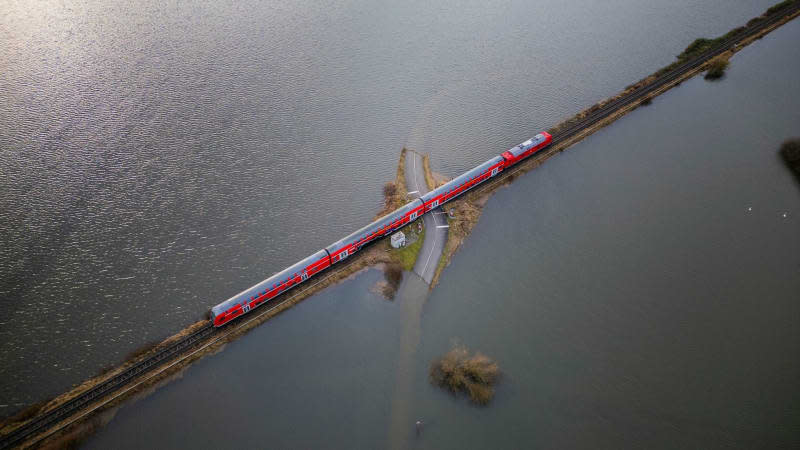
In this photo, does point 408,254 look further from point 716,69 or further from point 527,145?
point 716,69

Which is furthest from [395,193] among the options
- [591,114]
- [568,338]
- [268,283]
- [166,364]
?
[591,114]

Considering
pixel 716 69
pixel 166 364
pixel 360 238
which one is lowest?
pixel 166 364

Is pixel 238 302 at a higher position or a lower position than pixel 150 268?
lower

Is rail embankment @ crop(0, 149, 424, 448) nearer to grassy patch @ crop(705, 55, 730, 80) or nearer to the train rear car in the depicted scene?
the train rear car

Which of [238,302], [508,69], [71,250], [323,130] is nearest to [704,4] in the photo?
[508,69]

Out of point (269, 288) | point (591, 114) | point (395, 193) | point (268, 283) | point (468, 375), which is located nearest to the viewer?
point (468, 375)

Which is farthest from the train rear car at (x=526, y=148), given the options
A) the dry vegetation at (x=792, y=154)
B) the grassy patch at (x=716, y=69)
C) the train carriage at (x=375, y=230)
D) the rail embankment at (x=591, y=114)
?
the grassy patch at (x=716, y=69)

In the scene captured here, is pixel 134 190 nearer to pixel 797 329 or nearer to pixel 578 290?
pixel 578 290
